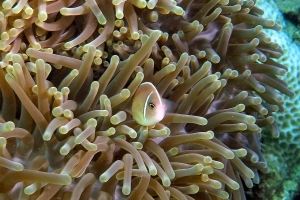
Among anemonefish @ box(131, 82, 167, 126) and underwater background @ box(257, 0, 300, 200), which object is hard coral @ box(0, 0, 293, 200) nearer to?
anemonefish @ box(131, 82, 167, 126)

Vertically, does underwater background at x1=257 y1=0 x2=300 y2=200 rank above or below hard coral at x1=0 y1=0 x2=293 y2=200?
below

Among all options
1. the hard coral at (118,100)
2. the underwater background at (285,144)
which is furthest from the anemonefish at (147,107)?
the underwater background at (285,144)

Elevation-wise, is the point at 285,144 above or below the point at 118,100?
below

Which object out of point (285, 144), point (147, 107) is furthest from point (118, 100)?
point (285, 144)

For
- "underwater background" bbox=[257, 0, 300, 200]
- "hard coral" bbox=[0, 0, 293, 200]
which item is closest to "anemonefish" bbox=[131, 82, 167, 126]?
"hard coral" bbox=[0, 0, 293, 200]

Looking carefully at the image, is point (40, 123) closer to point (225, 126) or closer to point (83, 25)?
point (83, 25)

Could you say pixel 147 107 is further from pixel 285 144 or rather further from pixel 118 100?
pixel 285 144

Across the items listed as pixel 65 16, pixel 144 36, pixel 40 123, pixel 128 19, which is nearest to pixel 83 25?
pixel 65 16
